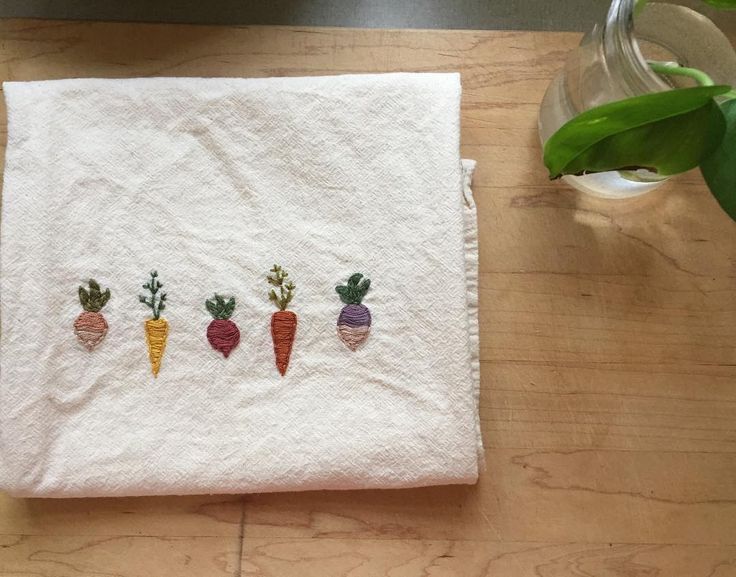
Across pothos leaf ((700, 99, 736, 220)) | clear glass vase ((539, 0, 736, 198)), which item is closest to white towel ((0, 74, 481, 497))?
clear glass vase ((539, 0, 736, 198))

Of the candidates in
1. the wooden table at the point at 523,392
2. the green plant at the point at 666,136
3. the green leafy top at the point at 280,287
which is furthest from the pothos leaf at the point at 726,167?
the green leafy top at the point at 280,287

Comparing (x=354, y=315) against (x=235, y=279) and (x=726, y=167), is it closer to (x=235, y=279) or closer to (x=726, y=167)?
(x=235, y=279)

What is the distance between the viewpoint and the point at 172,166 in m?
0.60

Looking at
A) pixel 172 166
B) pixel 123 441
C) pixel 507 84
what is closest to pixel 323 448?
pixel 123 441

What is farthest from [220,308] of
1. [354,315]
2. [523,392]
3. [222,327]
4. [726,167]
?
[726,167]

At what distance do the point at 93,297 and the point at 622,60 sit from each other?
48 cm

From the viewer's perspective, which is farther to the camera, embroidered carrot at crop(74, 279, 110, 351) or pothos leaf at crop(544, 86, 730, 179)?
embroidered carrot at crop(74, 279, 110, 351)

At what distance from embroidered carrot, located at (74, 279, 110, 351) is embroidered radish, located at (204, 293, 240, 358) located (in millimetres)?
91

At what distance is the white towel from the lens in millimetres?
576

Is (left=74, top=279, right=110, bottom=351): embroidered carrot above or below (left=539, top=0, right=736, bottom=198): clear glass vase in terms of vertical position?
below

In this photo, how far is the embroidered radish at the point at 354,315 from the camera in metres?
0.59

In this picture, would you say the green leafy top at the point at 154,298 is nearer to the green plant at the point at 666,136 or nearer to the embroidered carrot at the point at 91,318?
the embroidered carrot at the point at 91,318

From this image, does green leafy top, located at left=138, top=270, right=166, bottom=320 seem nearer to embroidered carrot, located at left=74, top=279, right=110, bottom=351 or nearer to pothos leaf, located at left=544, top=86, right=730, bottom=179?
embroidered carrot, located at left=74, top=279, right=110, bottom=351

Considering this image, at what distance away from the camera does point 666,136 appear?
427 mm
